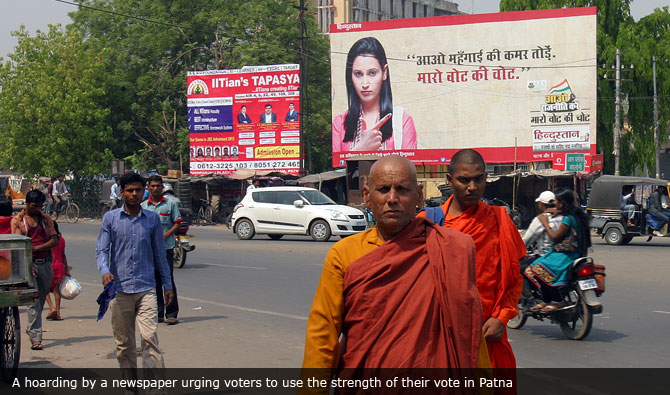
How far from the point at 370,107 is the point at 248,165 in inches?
265

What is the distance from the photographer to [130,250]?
6.50 meters

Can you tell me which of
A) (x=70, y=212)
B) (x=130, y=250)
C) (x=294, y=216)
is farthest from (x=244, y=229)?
(x=130, y=250)

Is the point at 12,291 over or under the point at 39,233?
under

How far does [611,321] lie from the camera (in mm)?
9938

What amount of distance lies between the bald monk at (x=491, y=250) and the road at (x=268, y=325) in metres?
3.35

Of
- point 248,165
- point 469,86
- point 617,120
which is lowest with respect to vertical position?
point 248,165

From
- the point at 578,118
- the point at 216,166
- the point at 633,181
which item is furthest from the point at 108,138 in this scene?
the point at 633,181

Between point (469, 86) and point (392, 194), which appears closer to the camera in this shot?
point (392, 194)

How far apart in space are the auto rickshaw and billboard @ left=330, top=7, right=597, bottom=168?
13.0 metres

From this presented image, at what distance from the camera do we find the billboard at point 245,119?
36000 mm

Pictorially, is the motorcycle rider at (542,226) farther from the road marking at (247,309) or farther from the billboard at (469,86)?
the billboard at (469,86)

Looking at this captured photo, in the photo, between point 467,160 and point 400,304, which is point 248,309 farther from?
point 400,304

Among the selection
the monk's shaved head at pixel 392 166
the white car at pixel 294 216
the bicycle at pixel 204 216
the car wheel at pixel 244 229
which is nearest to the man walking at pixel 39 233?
the monk's shaved head at pixel 392 166

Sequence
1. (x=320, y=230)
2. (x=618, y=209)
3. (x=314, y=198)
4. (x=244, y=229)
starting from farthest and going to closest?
(x=244, y=229)
(x=314, y=198)
(x=320, y=230)
(x=618, y=209)
